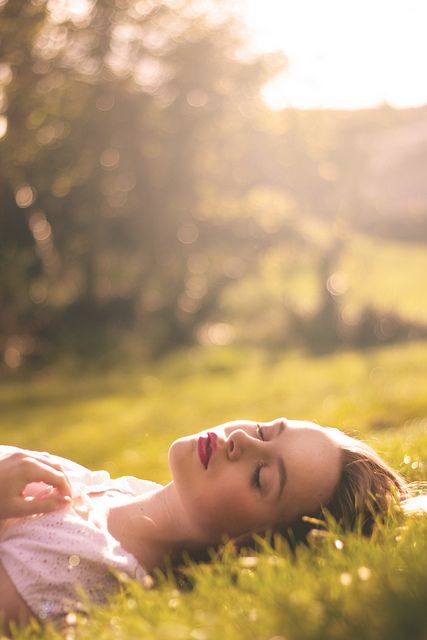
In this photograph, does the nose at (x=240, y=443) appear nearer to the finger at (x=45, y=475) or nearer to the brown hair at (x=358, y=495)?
the brown hair at (x=358, y=495)

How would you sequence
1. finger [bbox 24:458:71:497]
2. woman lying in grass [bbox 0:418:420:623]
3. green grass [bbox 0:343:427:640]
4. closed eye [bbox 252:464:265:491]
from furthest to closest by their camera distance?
closed eye [bbox 252:464:265:491] → finger [bbox 24:458:71:497] → woman lying in grass [bbox 0:418:420:623] → green grass [bbox 0:343:427:640]

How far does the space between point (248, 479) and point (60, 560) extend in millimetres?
849

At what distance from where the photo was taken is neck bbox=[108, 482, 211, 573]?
11.7 ft

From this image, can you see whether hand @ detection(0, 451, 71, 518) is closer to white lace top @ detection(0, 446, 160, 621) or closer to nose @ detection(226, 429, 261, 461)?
white lace top @ detection(0, 446, 160, 621)

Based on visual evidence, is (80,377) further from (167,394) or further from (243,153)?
(243,153)

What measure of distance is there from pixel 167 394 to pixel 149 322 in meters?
6.14

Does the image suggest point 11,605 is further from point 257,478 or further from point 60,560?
point 257,478

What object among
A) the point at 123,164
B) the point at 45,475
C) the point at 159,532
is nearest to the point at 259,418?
the point at 159,532

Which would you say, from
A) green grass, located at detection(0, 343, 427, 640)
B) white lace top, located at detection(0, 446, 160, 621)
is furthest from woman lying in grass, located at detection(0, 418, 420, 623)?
green grass, located at detection(0, 343, 427, 640)

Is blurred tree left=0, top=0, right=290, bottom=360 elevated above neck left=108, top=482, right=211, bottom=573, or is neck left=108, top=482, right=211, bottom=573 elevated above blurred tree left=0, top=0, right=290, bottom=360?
blurred tree left=0, top=0, right=290, bottom=360

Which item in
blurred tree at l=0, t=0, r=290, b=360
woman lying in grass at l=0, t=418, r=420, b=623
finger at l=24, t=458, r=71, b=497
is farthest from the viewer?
blurred tree at l=0, t=0, r=290, b=360

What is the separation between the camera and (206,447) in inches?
140

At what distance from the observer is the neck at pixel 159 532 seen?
3.56 m

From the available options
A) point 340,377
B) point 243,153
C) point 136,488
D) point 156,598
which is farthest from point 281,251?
point 156,598
